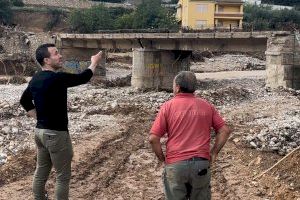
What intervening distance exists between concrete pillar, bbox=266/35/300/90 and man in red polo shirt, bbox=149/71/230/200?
21918 millimetres

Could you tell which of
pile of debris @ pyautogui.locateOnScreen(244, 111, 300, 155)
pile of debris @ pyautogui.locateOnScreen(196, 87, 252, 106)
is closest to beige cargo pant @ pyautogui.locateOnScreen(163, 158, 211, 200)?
pile of debris @ pyautogui.locateOnScreen(244, 111, 300, 155)

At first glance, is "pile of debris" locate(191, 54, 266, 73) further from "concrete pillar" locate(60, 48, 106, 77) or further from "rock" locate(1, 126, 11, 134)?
"rock" locate(1, 126, 11, 134)

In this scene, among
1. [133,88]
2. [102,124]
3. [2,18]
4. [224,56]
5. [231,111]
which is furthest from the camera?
[2,18]

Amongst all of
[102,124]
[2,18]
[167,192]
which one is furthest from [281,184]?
[2,18]

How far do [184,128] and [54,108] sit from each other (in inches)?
70.2

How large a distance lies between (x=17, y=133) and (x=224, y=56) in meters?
52.9

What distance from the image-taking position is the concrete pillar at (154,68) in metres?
31.2

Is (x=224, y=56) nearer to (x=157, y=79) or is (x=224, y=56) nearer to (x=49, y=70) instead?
(x=157, y=79)

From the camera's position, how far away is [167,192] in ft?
17.7

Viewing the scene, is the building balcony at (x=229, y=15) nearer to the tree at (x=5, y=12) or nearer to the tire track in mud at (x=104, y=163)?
the tree at (x=5, y=12)

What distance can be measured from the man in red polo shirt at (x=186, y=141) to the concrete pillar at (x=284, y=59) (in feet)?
71.9

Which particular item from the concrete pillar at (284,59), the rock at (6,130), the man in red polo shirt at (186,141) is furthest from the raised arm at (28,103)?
the concrete pillar at (284,59)

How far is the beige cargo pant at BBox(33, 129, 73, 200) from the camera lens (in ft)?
20.5

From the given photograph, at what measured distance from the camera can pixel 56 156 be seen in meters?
6.29
